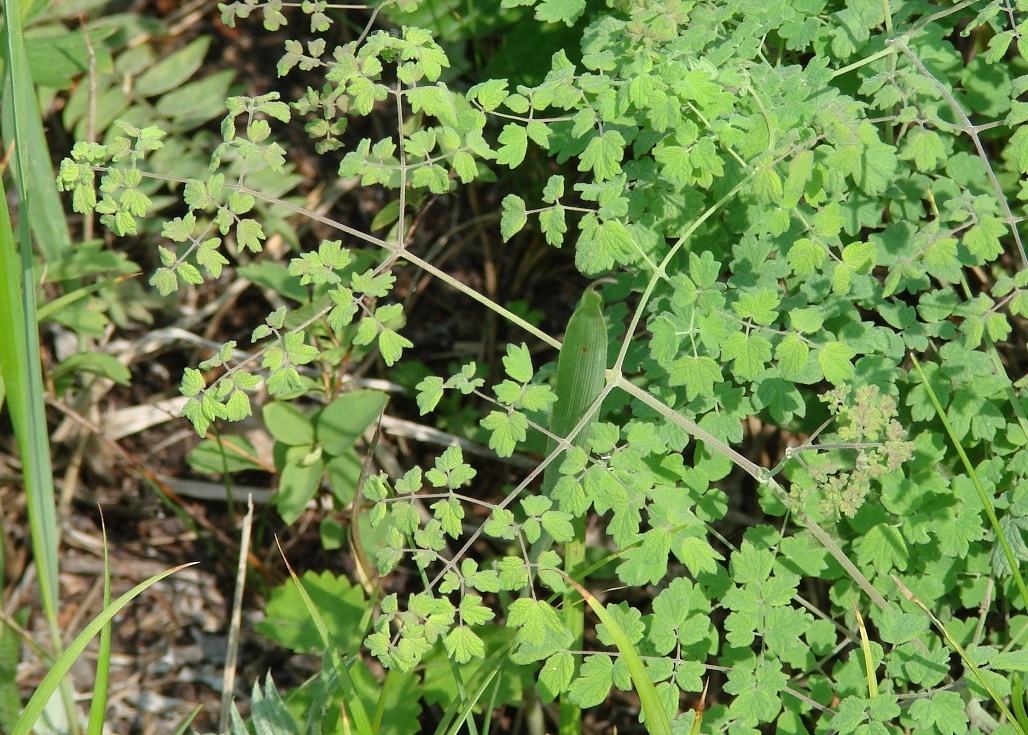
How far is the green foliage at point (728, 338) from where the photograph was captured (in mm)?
1638

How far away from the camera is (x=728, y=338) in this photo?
5.64ft

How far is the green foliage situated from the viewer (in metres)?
1.64

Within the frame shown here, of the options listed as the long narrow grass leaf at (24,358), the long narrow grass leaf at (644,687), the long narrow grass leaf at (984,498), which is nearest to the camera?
the long narrow grass leaf at (644,687)

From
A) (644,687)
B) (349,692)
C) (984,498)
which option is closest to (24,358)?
(349,692)

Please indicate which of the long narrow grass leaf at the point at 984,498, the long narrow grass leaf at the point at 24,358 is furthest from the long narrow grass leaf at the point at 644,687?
the long narrow grass leaf at the point at 24,358

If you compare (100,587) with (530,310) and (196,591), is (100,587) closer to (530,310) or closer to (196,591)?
(196,591)

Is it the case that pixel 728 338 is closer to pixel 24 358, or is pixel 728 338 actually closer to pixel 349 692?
pixel 349 692

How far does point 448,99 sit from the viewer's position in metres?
1.77

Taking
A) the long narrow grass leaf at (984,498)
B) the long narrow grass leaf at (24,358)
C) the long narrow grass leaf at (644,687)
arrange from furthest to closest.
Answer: the long narrow grass leaf at (24,358)
the long narrow grass leaf at (984,498)
the long narrow grass leaf at (644,687)

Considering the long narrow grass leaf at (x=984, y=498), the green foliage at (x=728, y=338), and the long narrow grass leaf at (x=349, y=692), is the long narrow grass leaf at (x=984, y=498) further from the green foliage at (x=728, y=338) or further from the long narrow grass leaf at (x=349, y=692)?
the long narrow grass leaf at (x=349, y=692)

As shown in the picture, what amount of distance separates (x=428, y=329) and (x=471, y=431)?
0.50 meters

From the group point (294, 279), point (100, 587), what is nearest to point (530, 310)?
point (294, 279)

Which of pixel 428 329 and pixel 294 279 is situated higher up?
pixel 294 279

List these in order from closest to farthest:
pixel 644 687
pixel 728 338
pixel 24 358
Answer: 1. pixel 644 687
2. pixel 728 338
3. pixel 24 358
